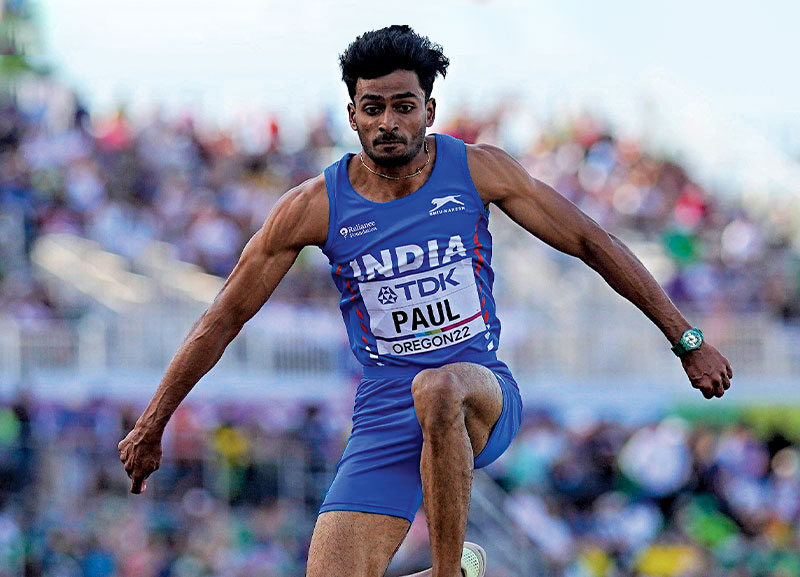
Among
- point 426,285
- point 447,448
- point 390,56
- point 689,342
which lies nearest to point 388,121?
point 390,56

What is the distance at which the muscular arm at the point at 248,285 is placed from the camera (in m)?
5.53

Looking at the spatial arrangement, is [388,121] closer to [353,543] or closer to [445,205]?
[445,205]

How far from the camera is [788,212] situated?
1544 cm

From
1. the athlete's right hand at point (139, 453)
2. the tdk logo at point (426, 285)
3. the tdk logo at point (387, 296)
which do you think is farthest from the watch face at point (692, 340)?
the athlete's right hand at point (139, 453)

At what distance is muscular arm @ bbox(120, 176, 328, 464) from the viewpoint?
5.53 m

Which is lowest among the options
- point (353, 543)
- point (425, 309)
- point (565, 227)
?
point (353, 543)

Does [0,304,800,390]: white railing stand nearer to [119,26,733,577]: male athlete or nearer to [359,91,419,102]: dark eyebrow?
[119,26,733,577]: male athlete

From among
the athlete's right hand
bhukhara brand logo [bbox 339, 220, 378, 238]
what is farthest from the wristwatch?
the athlete's right hand

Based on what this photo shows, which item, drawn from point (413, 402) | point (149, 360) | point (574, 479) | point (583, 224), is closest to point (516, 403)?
point (413, 402)

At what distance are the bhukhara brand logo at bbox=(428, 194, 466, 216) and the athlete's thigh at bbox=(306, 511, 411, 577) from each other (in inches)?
47.7

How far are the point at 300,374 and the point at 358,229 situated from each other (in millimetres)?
8248

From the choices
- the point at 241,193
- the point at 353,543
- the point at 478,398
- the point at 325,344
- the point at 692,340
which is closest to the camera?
the point at 478,398

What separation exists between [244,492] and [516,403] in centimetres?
798

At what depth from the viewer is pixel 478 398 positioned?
5.29m
